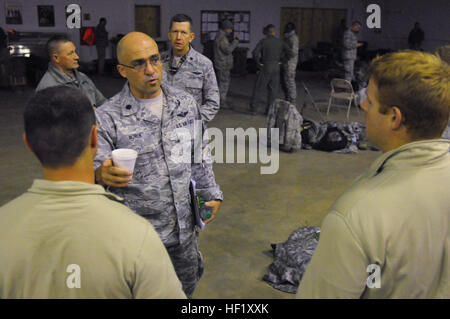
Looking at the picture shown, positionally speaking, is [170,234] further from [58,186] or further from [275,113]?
[275,113]

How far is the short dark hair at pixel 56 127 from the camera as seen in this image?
1.30 meters

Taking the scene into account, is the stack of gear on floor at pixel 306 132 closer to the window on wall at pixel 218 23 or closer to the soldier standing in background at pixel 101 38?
the soldier standing in background at pixel 101 38

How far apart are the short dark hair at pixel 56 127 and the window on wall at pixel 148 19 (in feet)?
50.5

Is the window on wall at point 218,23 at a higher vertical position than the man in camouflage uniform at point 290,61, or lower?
higher

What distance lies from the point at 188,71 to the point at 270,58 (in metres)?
5.36

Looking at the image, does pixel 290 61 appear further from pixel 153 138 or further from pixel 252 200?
pixel 153 138

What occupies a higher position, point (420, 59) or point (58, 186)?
point (420, 59)

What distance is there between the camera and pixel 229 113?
32.5 ft

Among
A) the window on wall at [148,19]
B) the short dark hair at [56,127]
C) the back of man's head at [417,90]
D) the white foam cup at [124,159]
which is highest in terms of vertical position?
the window on wall at [148,19]

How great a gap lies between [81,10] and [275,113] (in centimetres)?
1040

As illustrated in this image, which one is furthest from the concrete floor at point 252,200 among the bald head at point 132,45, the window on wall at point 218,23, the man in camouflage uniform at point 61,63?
the window on wall at point 218,23

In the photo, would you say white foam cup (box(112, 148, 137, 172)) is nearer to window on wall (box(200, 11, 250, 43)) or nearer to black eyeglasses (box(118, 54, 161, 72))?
black eyeglasses (box(118, 54, 161, 72))
